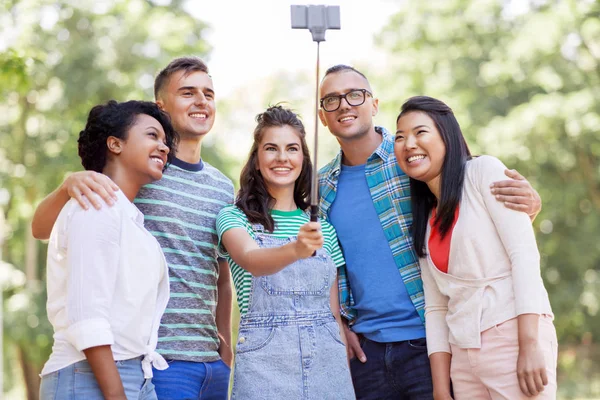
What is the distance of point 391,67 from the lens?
593 inches

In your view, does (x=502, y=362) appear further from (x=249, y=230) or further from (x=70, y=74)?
(x=70, y=74)

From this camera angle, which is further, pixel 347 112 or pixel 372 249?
pixel 347 112

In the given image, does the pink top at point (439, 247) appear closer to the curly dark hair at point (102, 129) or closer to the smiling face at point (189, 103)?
the smiling face at point (189, 103)

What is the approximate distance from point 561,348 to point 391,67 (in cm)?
777

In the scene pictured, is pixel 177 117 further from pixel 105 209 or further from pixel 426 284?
pixel 426 284

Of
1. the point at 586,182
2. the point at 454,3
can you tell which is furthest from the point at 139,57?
the point at 586,182

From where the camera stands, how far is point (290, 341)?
11.1 ft

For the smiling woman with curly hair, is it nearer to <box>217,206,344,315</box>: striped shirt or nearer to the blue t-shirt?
<box>217,206,344,315</box>: striped shirt

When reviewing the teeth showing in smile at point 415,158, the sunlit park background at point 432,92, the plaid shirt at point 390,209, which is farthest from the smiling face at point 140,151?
the sunlit park background at point 432,92

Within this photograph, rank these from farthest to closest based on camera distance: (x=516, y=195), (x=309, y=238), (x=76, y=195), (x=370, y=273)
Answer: (x=370, y=273) → (x=516, y=195) → (x=309, y=238) → (x=76, y=195)

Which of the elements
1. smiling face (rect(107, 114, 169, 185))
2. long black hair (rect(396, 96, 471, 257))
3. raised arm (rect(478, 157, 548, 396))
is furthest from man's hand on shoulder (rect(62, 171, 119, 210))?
raised arm (rect(478, 157, 548, 396))

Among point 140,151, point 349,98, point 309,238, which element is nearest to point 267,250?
point 309,238

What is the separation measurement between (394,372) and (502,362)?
2.07 ft

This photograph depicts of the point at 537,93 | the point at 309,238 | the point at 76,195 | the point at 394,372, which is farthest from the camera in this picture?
the point at 537,93
